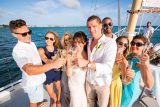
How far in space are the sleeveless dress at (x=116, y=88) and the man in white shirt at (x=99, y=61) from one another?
0.26 feet

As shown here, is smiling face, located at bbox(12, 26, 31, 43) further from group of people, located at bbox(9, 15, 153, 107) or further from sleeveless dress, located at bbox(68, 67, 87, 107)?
sleeveless dress, located at bbox(68, 67, 87, 107)

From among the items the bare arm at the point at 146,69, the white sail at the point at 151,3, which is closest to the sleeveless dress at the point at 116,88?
the bare arm at the point at 146,69

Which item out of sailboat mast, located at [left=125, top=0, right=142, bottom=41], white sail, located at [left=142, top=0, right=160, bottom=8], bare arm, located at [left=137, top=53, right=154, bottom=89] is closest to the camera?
bare arm, located at [left=137, top=53, right=154, bottom=89]

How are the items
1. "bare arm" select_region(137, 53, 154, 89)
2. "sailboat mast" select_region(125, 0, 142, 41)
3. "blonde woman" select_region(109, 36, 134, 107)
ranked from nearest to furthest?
"bare arm" select_region(137, 53, 154, 89) → "blonde woman" select_region(109, 36, 134, 107) → "sailboat mast" select_region(125, 0, 142, 41)

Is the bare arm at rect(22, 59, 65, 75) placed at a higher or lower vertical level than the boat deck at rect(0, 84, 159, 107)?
higher

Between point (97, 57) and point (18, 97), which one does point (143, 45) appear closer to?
point (97, 57)

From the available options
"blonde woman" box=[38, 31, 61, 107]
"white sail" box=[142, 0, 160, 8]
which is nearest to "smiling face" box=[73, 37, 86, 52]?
"blonde woman" box=[38, 31, 61, 107]

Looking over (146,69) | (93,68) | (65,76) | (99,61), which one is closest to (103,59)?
(99,61)

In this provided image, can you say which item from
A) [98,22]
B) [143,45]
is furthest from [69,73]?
[143,45]

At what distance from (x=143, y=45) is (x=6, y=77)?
458 inches

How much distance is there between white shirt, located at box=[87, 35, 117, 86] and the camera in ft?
6.70

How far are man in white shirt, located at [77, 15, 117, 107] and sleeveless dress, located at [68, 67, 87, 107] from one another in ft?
0.27

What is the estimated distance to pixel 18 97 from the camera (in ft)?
12.4

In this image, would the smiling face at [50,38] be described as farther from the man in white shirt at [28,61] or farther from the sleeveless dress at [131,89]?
the sleeveless dress at [131,89]
